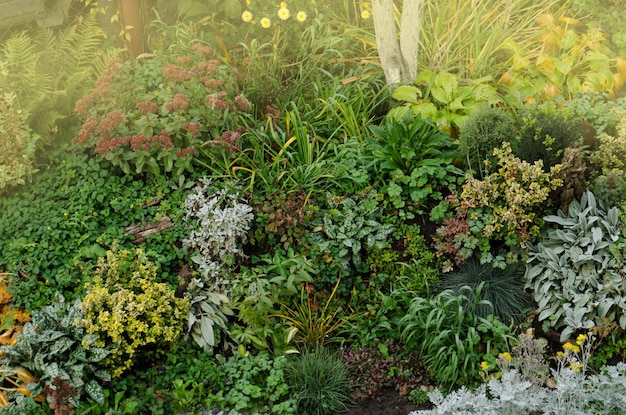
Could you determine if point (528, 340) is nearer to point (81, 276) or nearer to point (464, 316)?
point (464, 316)

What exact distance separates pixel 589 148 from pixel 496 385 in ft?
8.46

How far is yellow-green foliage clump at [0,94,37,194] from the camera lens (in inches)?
224

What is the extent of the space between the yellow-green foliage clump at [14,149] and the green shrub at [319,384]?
2.82 m

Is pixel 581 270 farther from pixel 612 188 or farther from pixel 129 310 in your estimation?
pixel 129 310

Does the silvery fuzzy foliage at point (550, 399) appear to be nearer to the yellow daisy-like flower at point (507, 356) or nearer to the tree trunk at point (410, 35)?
the yellow daisy-like flower at point (507, 356)

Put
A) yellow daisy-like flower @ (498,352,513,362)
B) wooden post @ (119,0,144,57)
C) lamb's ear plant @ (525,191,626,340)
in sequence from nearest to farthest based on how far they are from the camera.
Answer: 1. yellow daisy-like flower @ (498,352,513,362)
2. lamb's ear plant @ (525,191,626,340)
3. wooden post @ (119,0,144,57)

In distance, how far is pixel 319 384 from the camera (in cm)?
479

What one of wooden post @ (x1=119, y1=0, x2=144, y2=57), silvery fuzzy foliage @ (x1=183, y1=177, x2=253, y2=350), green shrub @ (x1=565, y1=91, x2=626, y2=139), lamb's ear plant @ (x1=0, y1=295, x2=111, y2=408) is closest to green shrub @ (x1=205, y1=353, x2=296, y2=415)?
silvery fuzzy foliage @ (x1=183, y1=177, x2=253, y2=350)

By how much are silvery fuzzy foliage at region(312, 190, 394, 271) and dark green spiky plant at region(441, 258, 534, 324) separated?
0.67 m

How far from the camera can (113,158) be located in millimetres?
5645

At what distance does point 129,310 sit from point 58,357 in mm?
589

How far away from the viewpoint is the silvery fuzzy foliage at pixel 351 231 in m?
5.49

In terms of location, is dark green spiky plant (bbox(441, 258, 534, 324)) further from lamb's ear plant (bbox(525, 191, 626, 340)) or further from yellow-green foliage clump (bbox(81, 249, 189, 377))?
yellow-green foliage clump (bbox(81, 249, 189, 377))

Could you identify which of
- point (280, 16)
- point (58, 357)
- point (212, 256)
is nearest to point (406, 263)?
point (212, 256)
